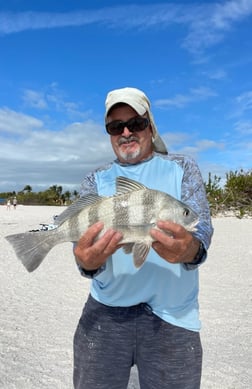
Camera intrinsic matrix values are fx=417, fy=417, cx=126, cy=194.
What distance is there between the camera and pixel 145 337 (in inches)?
100

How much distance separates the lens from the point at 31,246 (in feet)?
8.26

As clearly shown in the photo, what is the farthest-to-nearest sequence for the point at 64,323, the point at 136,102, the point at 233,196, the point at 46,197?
the point at 46,197
the point at 233,196
the point at 64,323
the point at 136,102

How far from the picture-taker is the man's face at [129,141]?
271 cm

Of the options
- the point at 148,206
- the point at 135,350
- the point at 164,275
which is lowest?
the point at 135,350

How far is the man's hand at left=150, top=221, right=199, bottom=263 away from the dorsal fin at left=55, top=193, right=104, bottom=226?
0.48 m

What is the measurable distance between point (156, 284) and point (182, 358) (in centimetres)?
46

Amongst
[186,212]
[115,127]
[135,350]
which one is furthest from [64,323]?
[186,212]

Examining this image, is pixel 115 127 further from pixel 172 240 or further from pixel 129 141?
pixel 172 240

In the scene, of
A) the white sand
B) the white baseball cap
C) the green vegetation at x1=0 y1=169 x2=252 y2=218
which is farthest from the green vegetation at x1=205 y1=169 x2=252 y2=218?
the white baseball cap

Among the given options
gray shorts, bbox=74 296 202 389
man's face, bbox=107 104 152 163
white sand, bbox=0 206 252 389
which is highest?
man's face, bbox=107 104 152 163

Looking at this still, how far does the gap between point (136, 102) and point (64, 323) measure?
4.71 meters

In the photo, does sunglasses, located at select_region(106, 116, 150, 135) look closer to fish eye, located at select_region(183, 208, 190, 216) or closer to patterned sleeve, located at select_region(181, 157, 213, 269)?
patterned sleeve, located at select_region(181, 157, 213, 269)

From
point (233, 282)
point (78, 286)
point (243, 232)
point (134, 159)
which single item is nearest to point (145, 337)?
point (134, 159)

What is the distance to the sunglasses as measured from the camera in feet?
8.92
